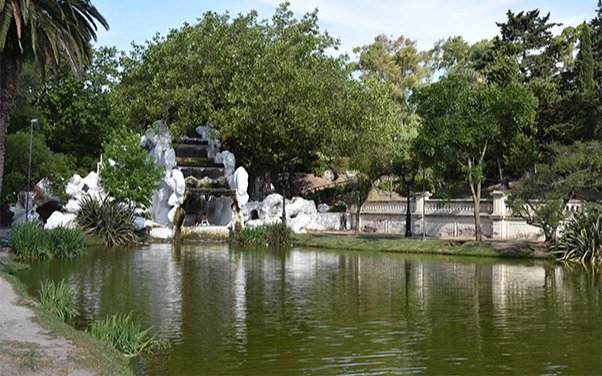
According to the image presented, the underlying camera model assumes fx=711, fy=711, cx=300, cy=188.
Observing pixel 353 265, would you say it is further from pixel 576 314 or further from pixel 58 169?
pixel 58 169

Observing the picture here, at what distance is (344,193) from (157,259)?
2676 centimetres

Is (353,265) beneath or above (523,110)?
beneath

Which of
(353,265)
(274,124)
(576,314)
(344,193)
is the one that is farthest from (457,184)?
(576,314)

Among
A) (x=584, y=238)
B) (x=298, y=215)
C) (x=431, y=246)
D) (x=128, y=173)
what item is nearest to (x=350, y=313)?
(x=584, y=238)

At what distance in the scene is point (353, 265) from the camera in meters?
28.9

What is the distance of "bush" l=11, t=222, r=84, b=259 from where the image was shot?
2742 cm

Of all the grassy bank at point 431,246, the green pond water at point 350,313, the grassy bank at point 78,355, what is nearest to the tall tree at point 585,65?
the grassy bank at point 431,246

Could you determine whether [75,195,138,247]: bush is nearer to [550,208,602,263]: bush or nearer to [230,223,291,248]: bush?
[230,223,291,248]: bush

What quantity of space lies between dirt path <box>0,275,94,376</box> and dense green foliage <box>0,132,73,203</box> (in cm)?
2807

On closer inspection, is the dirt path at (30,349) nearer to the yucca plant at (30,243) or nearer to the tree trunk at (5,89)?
the yucca plant at (30,243)

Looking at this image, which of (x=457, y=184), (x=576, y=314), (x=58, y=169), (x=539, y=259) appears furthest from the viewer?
(x=457, y=184)

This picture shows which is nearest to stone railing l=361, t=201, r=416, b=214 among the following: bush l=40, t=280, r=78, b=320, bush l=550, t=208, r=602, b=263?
bush l=550, t=208, r=602, b=263

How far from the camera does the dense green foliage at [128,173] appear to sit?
130 ft

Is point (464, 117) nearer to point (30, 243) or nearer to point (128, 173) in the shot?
point (128, 173)
